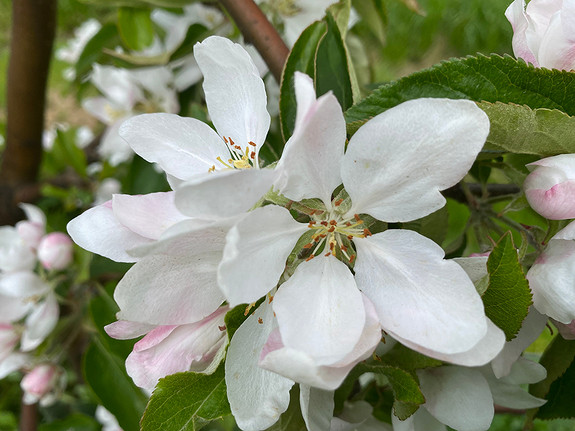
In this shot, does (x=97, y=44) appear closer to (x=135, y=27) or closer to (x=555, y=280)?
(x=135, y=27)

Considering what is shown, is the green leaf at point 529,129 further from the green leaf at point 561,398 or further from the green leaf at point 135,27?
the green leaf at point 135,27

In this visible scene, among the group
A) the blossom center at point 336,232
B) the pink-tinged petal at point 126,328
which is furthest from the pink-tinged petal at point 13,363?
the blossom center at point 336,232

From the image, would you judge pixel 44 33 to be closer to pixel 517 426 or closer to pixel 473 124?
pixel 473 124

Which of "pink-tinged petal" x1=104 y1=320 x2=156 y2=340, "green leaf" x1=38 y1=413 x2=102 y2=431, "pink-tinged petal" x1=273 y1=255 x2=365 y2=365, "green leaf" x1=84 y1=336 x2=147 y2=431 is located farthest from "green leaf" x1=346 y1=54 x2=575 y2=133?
"green leaf" x1=38 y1=413 x2=102 y2=431

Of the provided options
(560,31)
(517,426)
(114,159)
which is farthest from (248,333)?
(517,426)

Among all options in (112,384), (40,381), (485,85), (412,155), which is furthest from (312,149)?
(40,381)

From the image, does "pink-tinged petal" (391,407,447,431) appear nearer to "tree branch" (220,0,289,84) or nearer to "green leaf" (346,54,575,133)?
"green leaf" (346,54,575,133)
